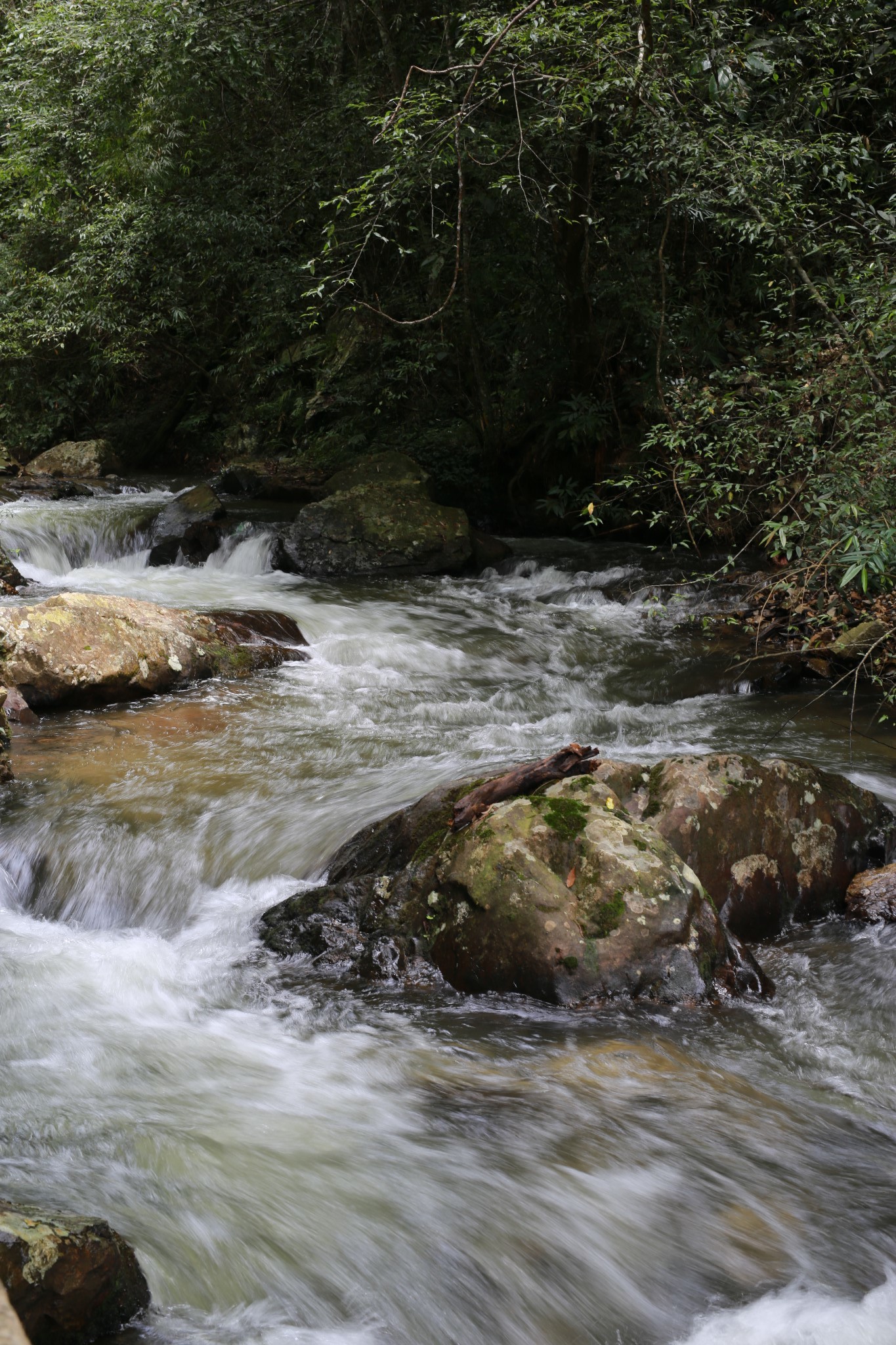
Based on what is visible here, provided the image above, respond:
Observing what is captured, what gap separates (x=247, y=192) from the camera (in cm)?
1510

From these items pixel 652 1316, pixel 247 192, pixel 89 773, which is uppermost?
pixel 247 192

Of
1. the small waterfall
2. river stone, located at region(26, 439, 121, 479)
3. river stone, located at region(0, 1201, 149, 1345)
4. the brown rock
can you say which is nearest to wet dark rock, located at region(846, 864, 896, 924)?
river stone, located at region(0, 1201, 149, 1345)

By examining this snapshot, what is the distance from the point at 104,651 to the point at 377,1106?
461 centimetres

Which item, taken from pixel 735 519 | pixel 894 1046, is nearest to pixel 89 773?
pixel 894 1046

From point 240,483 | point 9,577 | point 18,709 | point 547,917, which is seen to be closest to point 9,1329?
point 547,917

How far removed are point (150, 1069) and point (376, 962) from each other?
3.11 ft

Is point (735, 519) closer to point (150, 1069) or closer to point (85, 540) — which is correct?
point (85, 540)

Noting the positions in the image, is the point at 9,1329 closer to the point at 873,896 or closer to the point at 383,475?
the point at 873,896

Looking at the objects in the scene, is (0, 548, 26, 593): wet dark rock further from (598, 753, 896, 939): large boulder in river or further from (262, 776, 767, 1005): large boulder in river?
(598, 753, 896, 939): large boulder in river

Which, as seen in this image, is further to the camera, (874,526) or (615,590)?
(615,590)

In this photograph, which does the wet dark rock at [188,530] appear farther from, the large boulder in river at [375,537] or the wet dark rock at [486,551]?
the wet dark rock at [486,551]

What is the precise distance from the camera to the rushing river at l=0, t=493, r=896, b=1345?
250cm

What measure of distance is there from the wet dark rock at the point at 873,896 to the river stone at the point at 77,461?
1484 cm

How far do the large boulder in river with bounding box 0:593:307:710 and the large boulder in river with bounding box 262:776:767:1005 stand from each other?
10.8 feet
